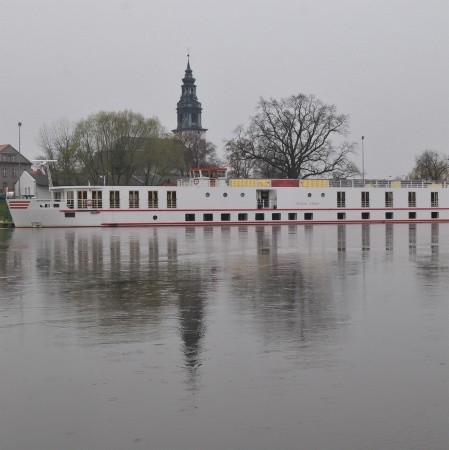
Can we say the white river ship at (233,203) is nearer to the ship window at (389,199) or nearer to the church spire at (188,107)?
the ship window at (389,199)

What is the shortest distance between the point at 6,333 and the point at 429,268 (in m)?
11.3

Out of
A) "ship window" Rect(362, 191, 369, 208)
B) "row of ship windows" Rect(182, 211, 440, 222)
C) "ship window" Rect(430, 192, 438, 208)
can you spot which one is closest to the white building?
"row of ship windows" Rect(182, 211, 440, 222)

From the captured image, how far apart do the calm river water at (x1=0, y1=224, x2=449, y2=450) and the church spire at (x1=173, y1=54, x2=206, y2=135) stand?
15469 cm

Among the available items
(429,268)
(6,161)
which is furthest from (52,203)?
(6,161)

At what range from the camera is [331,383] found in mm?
6207

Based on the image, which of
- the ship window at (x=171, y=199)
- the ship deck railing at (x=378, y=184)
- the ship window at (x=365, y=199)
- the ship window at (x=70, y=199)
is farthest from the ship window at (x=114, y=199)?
the ship window at (x=365, y=199)

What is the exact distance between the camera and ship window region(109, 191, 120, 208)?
57888mm

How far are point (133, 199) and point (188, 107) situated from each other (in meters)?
111

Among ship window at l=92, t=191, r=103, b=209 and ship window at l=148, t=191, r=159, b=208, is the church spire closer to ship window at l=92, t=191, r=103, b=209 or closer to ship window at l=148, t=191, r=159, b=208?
ship window at l=148, t=191, r=159, b=208

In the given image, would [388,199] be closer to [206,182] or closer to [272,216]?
[272,216]

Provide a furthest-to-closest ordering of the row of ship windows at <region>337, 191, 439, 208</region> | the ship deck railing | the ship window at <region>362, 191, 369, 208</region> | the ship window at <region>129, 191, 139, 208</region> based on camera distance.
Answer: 1. the ship deck railing
2. the ship window at <region>362, 191, 369, 208</region>
3. the row of ship windows at <region>337, 191, 439, 208</region>
4. the ship window at <region>129, 191, 139, 208</region>

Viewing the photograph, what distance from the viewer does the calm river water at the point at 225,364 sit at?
5.05 m

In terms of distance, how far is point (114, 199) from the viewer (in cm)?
5800

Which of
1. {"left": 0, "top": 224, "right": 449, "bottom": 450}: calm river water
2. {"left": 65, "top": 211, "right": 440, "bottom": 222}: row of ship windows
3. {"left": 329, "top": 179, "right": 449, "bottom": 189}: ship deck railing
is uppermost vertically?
{"left": 329, "top": 179, "right": 449, "bottom": 189}: ship deck railing
